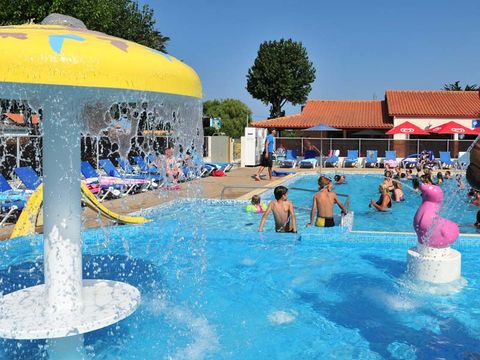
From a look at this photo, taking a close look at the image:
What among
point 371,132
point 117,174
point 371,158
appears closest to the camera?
point 117,174

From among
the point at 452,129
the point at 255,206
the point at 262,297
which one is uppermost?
the point at 452,129

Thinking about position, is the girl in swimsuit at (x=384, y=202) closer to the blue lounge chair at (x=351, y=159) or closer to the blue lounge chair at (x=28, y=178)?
the blue lounge chair at (x=28, y=178)

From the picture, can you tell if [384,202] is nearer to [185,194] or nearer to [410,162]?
[185,194]

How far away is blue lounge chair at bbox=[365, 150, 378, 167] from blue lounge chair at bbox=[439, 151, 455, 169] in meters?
3.15

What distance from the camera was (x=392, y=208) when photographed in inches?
514

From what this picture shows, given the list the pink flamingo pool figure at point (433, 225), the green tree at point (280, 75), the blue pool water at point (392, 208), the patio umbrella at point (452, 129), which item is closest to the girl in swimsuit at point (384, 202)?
the blue pool water at point (392, 208)

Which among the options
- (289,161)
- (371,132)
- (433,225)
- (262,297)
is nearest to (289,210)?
(262,297)

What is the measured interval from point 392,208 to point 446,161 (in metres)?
13.7

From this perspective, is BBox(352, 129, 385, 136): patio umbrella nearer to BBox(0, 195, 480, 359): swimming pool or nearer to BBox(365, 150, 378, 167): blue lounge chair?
BBox(365, 150, 378, 167): blue lounge chair

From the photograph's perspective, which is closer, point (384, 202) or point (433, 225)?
point (433, 225)

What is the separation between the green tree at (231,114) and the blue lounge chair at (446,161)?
5466 cm

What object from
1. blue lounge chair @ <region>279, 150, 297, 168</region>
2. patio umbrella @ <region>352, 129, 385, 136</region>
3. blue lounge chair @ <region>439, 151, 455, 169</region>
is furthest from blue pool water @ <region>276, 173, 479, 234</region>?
patio umbrella @ <region>352, 129, 385, 136</region>

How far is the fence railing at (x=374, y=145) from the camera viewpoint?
27.3 meters

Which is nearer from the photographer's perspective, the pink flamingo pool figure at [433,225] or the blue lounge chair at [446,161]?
the pink flamingo pool figure at [433,225]
